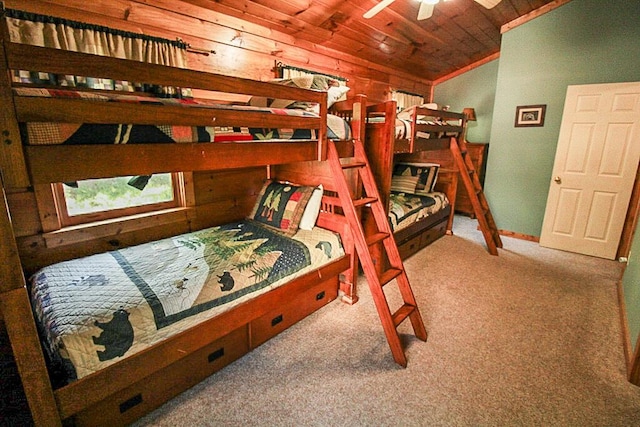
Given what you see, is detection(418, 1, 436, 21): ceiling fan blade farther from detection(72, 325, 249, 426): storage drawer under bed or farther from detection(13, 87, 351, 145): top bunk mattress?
detection(72, 325, 249, 426): storage drawer under bed

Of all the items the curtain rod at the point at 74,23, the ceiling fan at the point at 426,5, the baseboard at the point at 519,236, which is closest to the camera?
the curtain rod at the point at 74,23

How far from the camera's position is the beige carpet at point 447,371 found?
1461 millimetres

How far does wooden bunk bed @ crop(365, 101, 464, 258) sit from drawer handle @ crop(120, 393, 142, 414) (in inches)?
83.6

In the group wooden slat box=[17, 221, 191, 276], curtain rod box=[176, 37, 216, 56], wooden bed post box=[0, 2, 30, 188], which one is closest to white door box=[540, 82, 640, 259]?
curtain rod box=[176, 37, 216, 56]

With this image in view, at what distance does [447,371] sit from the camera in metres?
1.74

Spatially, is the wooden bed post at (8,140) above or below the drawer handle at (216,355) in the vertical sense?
above

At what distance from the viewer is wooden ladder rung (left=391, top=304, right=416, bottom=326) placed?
1.85 m

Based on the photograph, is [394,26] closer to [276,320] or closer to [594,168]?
[594,168]

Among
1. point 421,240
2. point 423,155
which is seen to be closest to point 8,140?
point 421,240

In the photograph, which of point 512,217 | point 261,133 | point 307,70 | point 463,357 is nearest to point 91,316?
point 261,133

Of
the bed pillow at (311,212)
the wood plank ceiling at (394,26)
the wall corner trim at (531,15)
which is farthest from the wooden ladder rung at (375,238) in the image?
the wall corner trim at (531,15)

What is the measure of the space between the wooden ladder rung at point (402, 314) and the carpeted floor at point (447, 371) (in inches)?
8.9

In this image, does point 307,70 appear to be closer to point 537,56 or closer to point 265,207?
point 265,207

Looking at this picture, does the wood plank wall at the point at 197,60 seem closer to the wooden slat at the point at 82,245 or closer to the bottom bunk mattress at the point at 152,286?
the wooden slat at the point at 82,245
